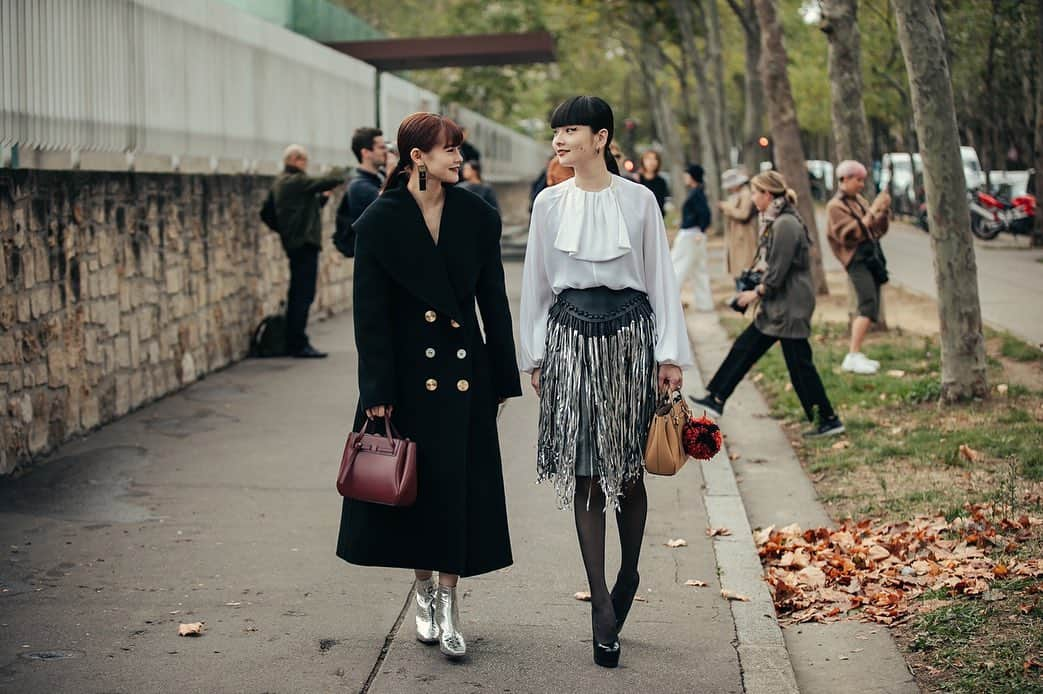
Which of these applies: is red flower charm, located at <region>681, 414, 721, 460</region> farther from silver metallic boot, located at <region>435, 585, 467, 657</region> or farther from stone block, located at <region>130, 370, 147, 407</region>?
stone block, located at <region>130, 370, 147, 407</region>

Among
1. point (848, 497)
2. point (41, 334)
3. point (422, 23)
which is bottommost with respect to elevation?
point (848, 497)

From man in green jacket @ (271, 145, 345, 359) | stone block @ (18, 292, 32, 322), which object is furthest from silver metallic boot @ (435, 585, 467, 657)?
man in green jacket @ (271, 145, 345, 359)

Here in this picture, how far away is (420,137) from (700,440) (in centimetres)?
137

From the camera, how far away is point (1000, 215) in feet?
97.1

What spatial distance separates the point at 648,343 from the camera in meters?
4.98

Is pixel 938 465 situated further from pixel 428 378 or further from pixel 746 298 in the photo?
pixel 428 378

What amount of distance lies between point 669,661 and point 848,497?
9.38 feet

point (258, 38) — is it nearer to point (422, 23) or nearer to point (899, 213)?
point (899, 213)

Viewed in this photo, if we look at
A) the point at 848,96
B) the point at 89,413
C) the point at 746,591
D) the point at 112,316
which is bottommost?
the point at 746,591

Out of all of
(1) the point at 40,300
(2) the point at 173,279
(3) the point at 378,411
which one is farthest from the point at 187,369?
(3) the point at 378,411

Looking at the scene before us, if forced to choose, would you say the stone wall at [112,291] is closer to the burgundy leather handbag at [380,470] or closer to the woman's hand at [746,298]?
the burgundy leather handbag at [380,470]

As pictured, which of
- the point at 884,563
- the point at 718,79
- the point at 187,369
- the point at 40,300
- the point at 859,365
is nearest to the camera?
the point at 884,563

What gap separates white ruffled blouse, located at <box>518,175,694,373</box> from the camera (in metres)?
4.93

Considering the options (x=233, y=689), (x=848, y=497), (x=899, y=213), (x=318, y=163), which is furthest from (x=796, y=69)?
(x=233, y=689)
